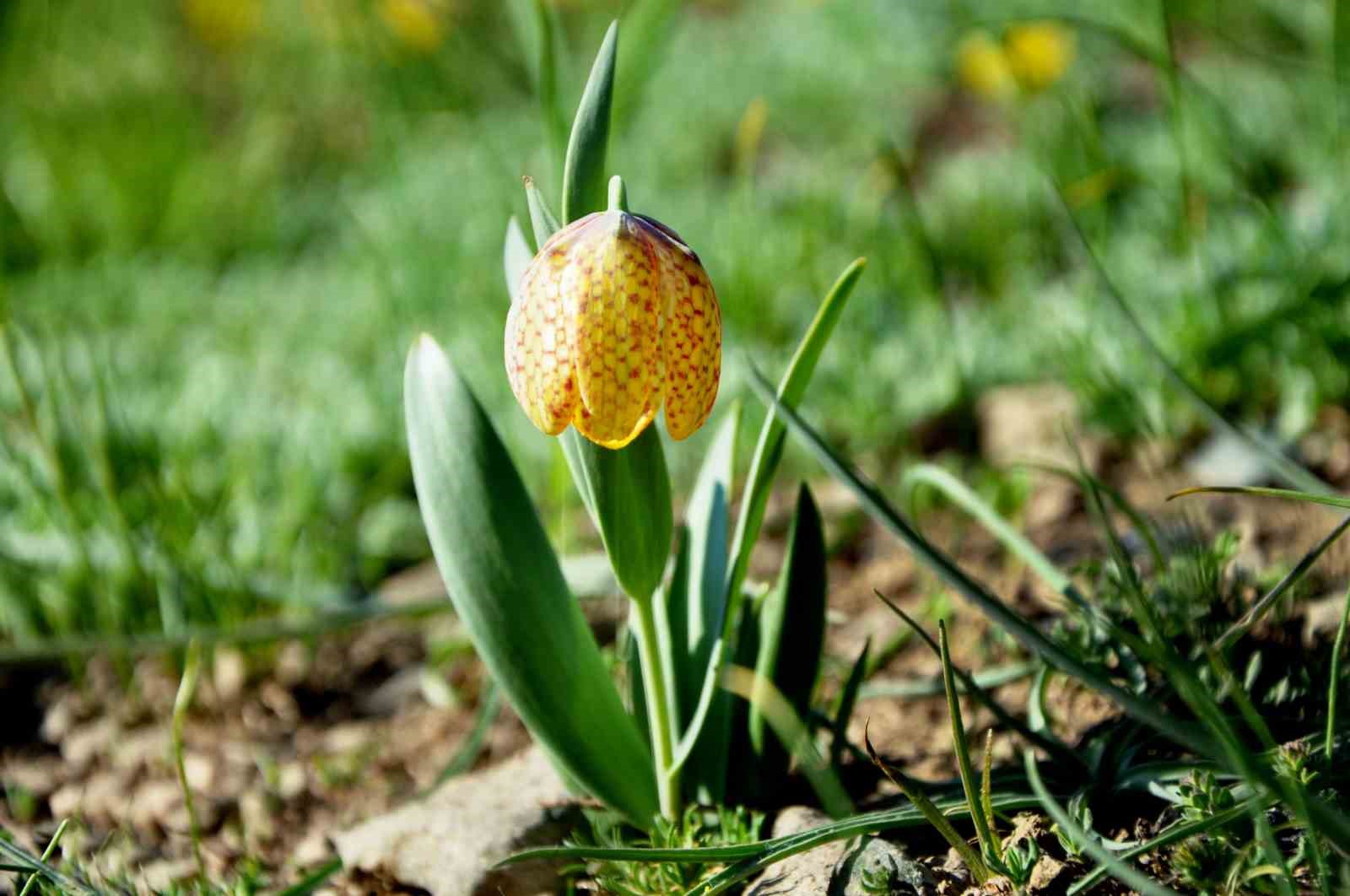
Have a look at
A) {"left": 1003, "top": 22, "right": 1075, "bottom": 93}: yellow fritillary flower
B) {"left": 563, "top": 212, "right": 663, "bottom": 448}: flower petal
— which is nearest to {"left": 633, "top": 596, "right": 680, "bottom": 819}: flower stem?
{"left": 563, "top": 212, "right": 663, "bottom": 448}: flower petal

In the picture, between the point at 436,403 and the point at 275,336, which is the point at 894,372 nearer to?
the point at 436,403

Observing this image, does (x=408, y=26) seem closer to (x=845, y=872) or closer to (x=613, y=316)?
(x=613, y=316)

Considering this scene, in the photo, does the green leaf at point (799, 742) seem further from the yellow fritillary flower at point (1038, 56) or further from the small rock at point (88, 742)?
the yellow fritillary flower at point (1038, 56)

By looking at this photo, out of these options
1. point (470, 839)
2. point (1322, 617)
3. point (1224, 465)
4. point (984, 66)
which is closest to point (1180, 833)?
point (1322, 617)

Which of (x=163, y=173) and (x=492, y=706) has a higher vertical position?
(x=163, y=173)

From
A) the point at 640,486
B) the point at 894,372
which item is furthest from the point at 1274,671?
the point at 894,372

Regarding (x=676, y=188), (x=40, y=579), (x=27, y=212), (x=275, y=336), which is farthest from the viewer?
(x=27, y=212)

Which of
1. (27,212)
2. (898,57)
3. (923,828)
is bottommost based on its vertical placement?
(923,828)
